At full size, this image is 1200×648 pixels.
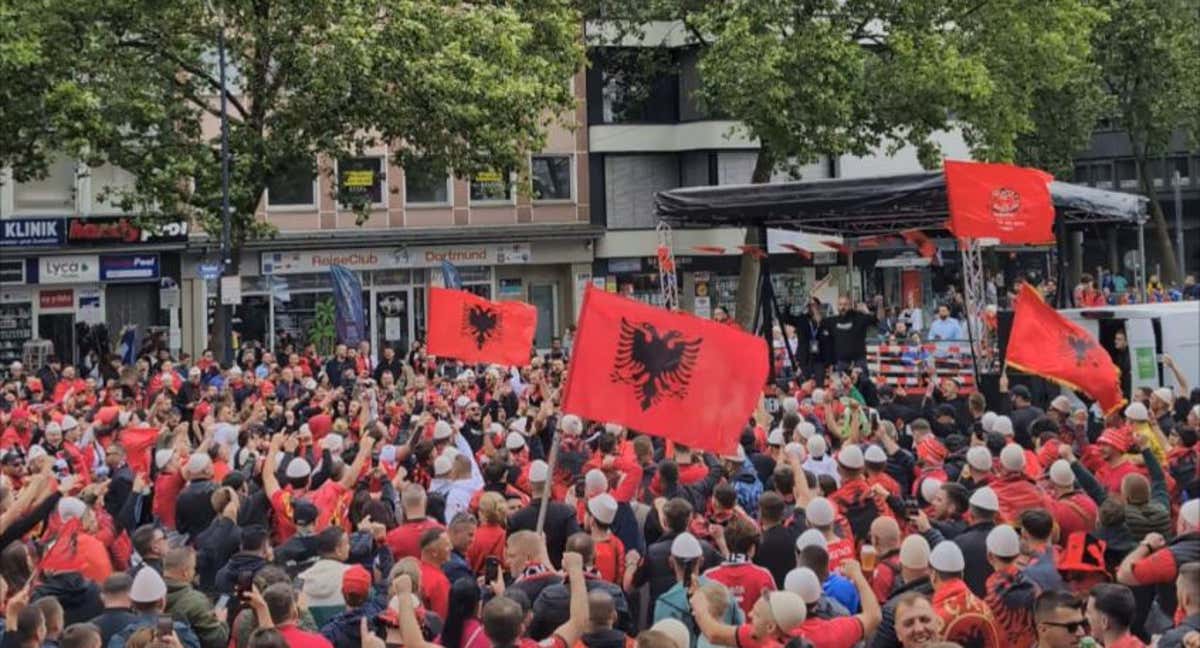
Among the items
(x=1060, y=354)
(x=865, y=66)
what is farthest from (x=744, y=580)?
(x=865, y=66)

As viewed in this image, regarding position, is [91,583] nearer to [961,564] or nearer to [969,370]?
[961,564]

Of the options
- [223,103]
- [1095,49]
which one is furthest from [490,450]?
[1095,49]

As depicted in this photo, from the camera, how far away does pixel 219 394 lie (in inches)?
801

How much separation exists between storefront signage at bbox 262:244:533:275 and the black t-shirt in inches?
806

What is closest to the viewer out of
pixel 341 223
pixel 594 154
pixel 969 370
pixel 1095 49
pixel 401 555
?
pixel 401 555

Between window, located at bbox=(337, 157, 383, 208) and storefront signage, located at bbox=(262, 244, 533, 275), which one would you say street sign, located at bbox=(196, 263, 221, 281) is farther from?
window, located at bbox=(337, 157, 383, 208)

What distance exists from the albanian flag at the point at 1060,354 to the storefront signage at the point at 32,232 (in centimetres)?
2937

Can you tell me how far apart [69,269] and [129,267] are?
1446mm

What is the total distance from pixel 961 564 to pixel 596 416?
2.94 meters

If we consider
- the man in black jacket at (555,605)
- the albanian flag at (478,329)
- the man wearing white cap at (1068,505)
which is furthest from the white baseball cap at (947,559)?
the albanian flag at (478,329)

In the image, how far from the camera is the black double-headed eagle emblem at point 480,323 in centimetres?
1811

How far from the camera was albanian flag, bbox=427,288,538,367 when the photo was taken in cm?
1802

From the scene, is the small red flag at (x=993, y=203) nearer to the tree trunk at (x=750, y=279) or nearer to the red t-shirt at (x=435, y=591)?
the red t-shirt at (x=435, y=591)

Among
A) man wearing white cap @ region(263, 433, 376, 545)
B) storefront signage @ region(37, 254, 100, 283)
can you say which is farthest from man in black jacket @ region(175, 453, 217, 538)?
storefront signage @ region(37, 254, 100, 283)
